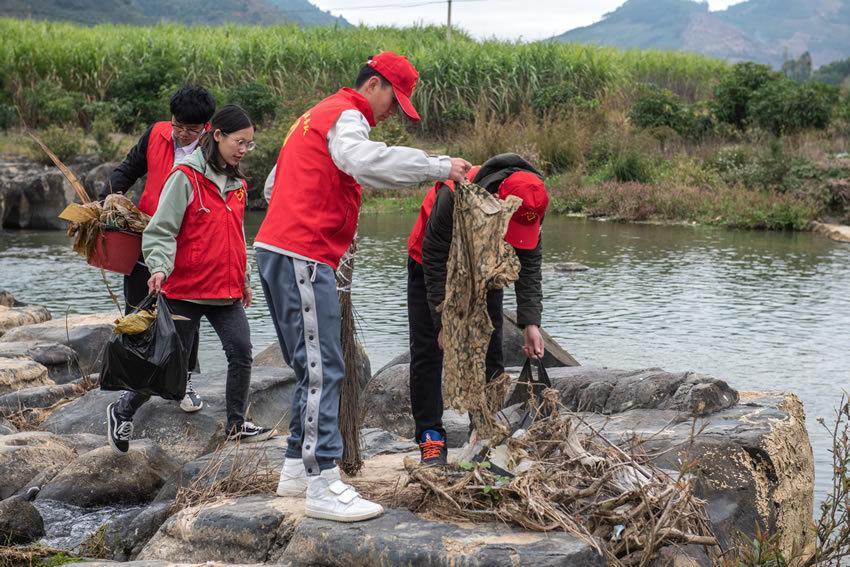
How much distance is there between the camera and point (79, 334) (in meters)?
8.09

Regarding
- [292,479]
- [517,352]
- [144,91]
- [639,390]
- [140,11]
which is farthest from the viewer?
[140,11]

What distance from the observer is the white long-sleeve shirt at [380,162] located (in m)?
3.55

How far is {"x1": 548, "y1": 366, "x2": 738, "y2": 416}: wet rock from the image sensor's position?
549 centimetres

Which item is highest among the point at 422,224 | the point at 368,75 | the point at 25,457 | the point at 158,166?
the point at 368,75

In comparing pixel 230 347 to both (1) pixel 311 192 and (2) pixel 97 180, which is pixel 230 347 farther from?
(2) pixel 97 180

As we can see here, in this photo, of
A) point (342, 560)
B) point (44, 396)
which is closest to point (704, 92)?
point (44, 396)

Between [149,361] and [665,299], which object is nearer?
[149,361]

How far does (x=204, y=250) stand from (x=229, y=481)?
47.6 inches

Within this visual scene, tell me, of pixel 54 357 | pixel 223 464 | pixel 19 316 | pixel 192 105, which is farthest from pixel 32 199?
pixel 223 464

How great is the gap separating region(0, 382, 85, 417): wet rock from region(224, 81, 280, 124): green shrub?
60.2ft

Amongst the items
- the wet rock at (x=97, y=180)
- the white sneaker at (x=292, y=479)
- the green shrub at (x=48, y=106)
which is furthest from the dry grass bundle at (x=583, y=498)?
the green shrub at (x=48, y=106)

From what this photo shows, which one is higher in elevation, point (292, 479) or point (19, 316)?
point (292, 479)

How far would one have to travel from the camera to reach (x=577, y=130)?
24.2 metres

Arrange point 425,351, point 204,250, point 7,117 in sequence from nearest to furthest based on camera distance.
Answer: point 425,351 → point 204,250 → point 7,117
